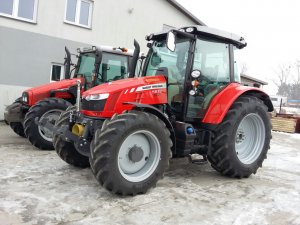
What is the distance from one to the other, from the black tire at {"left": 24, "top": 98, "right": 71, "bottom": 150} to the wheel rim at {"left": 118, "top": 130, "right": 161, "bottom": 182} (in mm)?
3101

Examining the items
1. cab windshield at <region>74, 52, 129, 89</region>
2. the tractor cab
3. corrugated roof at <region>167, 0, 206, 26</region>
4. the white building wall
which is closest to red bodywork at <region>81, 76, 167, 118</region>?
the tractor cab

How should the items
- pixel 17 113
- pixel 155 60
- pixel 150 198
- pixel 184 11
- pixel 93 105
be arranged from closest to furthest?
pixel 150 198 < pixel 93 105 < pixel 155 60 < pixel 17 113 < pixel 184 11

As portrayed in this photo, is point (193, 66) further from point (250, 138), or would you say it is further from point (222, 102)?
point (250, 138)

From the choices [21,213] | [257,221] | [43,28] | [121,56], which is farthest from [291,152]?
[43,28]

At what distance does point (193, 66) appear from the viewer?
5.18m

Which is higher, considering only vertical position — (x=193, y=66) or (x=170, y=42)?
(x=170, y=42)

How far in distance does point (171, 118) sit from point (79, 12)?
31.0 ft

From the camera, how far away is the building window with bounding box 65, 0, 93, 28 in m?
13.1

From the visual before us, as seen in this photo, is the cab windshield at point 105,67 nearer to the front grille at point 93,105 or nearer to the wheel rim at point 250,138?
the front grille at point 93,105

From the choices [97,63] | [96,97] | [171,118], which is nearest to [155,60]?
[171,118]

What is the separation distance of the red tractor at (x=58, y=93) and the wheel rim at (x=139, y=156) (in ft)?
9.29

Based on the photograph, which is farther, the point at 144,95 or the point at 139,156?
the point at 144,95

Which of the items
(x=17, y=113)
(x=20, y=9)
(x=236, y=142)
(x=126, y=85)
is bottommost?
(x=17, y=113)

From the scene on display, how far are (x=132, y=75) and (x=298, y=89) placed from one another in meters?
65.7
